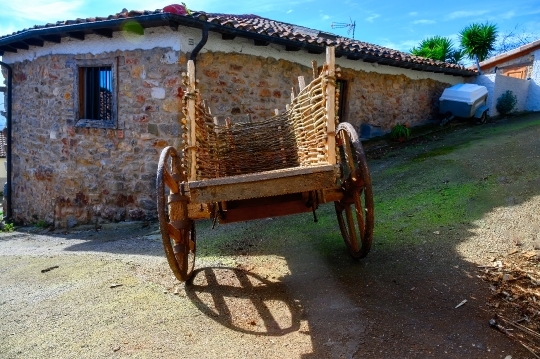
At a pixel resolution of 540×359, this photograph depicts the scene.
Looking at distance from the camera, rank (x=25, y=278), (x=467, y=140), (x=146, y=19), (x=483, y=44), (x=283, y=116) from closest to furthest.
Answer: (x=25, y=278), (x=283, y=116), (x=146, y=19), (x=467, y=140), (x=483, y=44)

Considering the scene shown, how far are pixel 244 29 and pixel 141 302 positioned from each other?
4823 mm

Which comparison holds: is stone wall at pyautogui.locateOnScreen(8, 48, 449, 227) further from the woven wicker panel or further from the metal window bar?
the woven wicker panel

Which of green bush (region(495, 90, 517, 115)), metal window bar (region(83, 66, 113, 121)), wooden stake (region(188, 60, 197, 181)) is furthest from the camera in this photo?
green bush (region(495, 90, 517, 115))

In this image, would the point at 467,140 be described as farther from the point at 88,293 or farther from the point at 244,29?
the point at 88,293

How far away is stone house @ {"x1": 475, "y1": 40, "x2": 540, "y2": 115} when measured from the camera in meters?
12.0

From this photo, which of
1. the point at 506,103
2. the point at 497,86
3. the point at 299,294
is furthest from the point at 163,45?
the point at 506,103

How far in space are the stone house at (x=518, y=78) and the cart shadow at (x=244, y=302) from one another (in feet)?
37.2

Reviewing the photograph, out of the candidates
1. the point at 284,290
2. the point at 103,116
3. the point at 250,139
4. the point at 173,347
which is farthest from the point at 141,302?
the point at 103,116

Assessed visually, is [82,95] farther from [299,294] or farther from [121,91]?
[299,294]

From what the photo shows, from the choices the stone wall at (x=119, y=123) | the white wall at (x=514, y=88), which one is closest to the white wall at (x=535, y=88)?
the white wall at (x=514, y=88)

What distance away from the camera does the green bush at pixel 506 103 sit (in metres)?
11.9

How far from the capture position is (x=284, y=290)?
3189 mm

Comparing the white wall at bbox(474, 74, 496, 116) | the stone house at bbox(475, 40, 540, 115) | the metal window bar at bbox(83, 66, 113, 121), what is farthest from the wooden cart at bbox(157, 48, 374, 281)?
the stone house at bbox(475, 40, 540, 115)

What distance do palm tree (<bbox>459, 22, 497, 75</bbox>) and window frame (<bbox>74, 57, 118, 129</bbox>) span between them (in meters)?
13.0
